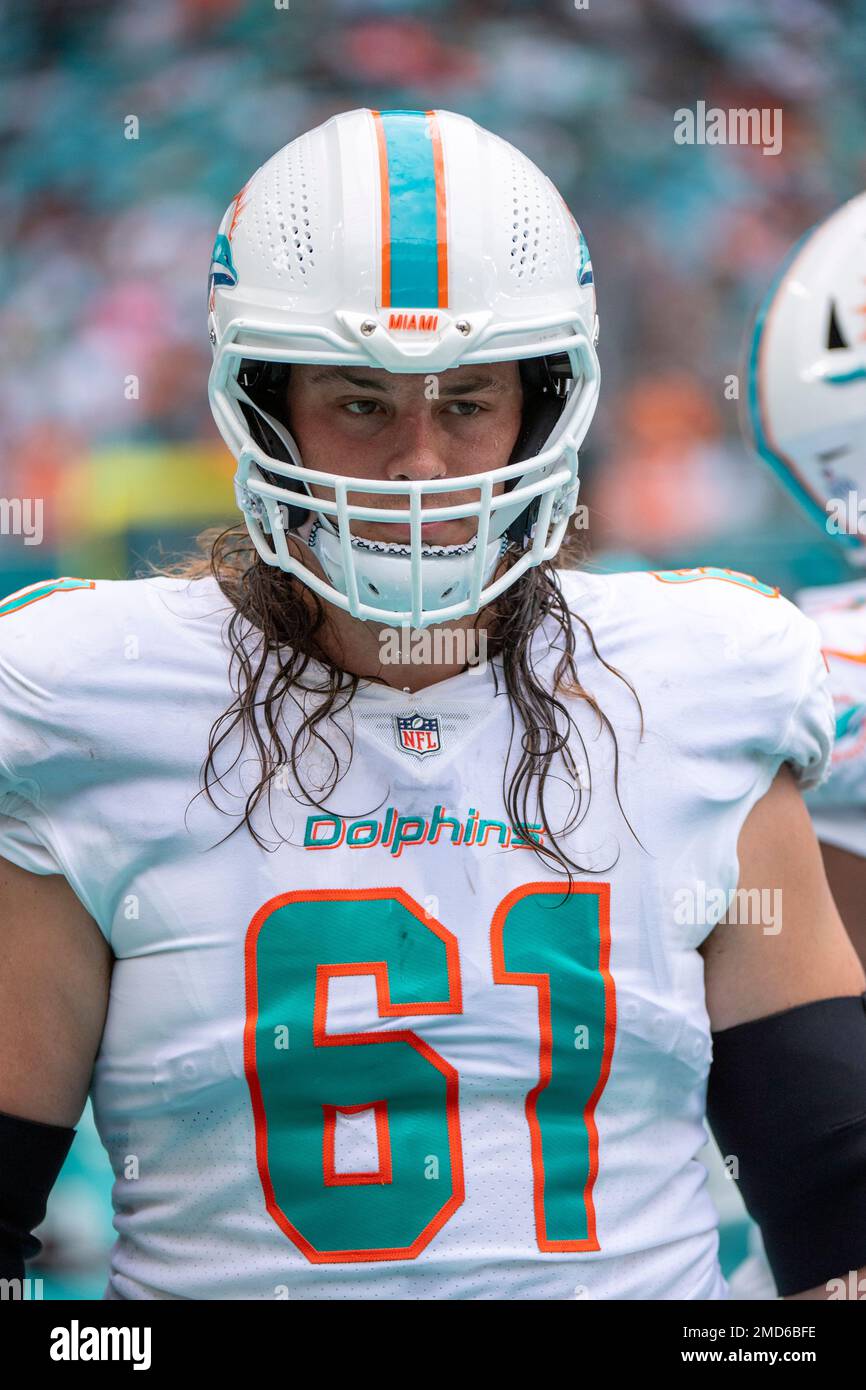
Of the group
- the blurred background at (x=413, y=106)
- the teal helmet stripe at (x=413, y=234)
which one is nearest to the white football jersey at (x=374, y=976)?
the teal helmet stripe at (x=413, y=234)

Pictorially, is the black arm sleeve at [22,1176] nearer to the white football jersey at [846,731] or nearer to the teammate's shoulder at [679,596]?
the teammate's shoulder at [679,596]

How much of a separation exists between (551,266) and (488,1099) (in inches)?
25.3

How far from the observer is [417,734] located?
1.23 metres

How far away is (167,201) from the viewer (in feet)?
13.4

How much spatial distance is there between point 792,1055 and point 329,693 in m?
0.47

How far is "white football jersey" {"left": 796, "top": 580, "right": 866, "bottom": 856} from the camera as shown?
172 centimetres

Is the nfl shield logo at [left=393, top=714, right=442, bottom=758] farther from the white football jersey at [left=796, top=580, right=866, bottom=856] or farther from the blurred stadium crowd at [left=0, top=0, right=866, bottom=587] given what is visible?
the blurred stadium crowd at [left=0, top=0, right=866, bottom=587]

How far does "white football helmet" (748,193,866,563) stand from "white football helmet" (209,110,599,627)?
65 cm

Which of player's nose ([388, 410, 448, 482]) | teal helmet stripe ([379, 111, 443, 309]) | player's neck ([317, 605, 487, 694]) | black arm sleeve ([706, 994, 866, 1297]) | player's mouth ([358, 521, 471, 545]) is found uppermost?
teal helmet stripe ([379, 111, 443, 309])

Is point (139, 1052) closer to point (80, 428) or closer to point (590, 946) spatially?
point (590, 946)

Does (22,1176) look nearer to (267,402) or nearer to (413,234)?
(267,402)

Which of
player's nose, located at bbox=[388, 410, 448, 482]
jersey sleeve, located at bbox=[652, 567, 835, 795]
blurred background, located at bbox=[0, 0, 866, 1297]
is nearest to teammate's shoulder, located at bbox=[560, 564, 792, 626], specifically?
jersey sleeve, located at bbox=[652, 567, 835, 795]

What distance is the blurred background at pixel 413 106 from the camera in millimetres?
3943
